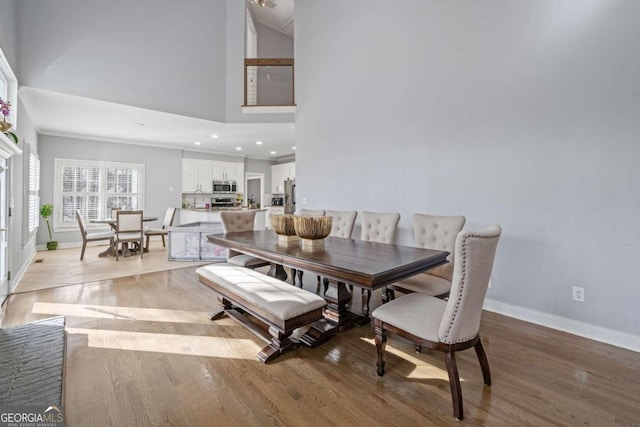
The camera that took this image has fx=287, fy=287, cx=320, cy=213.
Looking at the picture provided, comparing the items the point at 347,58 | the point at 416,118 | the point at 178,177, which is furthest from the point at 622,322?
the point at 178,177

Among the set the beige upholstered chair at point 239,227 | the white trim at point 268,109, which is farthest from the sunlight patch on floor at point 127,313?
the white trim at point 268,109

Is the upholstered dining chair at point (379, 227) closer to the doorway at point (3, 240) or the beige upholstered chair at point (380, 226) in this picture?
the beige upholstered chair at point (380, 226)

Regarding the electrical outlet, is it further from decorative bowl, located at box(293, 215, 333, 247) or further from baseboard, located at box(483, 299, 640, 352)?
decorative bowl, located at box(293, 215, 333, 247)

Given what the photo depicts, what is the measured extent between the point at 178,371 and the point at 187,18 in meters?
5.67

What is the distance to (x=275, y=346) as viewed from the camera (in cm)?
210

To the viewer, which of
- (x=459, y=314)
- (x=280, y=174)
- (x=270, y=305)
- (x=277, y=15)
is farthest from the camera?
(x=280, y=174)

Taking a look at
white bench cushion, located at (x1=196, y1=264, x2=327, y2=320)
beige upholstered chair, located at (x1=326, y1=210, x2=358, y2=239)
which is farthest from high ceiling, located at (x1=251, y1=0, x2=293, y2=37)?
white bench cushion, located at (x1=196, y1=264, x2=327, y2=320)

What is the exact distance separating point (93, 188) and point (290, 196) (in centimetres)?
508

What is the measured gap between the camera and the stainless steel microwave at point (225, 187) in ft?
29.0

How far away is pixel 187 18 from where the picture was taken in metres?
5.07

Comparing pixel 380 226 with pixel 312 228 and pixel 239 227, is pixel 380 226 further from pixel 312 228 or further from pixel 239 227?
pixel 239 227

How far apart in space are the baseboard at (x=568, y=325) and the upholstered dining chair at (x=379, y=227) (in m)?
1.22

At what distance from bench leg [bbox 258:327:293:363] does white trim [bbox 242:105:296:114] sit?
14.1 ft

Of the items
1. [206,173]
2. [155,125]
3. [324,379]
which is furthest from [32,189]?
[324,379]
